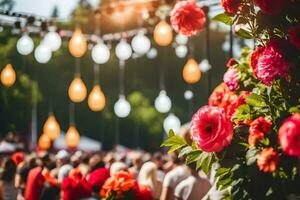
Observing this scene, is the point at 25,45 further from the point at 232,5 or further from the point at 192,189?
the point at 232,5

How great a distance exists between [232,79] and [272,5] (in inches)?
32.2

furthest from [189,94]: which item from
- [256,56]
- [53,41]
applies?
[256,56]

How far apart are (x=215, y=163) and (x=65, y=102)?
31.0 meters

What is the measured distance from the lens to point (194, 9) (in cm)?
314

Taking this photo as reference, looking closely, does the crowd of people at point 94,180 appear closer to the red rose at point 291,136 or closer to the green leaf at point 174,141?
the green leaf at point 174,141

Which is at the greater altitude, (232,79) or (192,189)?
(232,79)

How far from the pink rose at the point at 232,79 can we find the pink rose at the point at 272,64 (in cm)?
60

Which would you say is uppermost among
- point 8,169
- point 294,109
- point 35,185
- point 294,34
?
point 294,34

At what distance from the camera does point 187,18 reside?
10.2 ft

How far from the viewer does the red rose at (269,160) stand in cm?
206

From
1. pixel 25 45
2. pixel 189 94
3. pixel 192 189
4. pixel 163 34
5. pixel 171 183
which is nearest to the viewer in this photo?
pixel 192 189

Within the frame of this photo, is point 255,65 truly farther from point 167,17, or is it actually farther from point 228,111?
point 167,17

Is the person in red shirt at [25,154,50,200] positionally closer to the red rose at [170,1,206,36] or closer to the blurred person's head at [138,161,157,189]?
the blurred person's head at [138,161,157,189]

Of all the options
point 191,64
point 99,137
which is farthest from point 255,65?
point 99,137
